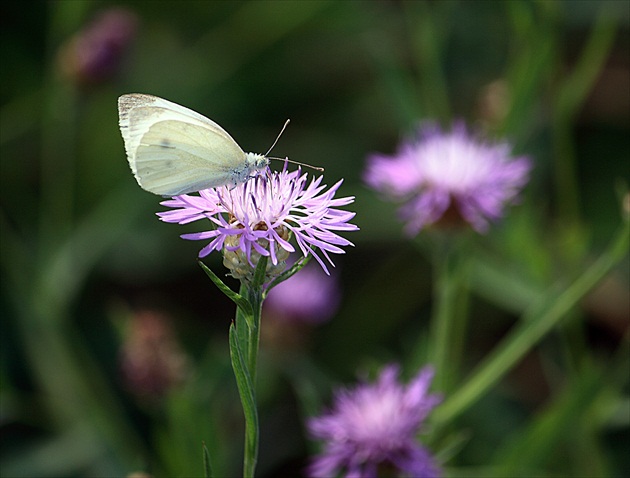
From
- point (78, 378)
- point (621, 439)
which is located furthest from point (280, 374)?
point (621, 439)

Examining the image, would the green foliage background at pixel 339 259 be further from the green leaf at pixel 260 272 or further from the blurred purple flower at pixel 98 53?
the green leaf at pixel 260 272

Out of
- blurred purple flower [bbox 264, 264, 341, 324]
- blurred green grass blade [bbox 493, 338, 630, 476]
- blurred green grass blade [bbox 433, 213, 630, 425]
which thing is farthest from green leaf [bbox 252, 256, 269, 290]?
blurred purple flower [bbox 264, 264, 341, 324]

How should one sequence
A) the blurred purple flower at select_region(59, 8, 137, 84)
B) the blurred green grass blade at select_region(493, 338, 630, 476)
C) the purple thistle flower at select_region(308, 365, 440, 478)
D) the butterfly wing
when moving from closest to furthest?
1. the butterfly wing
2. the purple thistle flower at select_region(308, 365, 440, 478)
3. the blurred green grass blade at select_region(493, 338, 630, 476)
4. the blurred purple flower at select_region(59, 8, 137, 84)

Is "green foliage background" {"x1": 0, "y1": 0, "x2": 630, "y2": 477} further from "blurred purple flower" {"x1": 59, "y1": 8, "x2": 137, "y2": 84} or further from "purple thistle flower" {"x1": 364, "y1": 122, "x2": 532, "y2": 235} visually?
"purple thistle flower" {"x1": 364, "y1": 122, "x2": 532, "y2": 235}

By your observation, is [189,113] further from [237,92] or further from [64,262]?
[237,92]

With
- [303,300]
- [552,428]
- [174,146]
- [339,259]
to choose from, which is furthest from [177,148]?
[339,259]

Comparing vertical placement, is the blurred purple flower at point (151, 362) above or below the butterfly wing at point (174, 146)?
below

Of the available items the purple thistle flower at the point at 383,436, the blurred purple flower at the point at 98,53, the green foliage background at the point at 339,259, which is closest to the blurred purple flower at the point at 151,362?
the green foliage background at the point at 339,259
